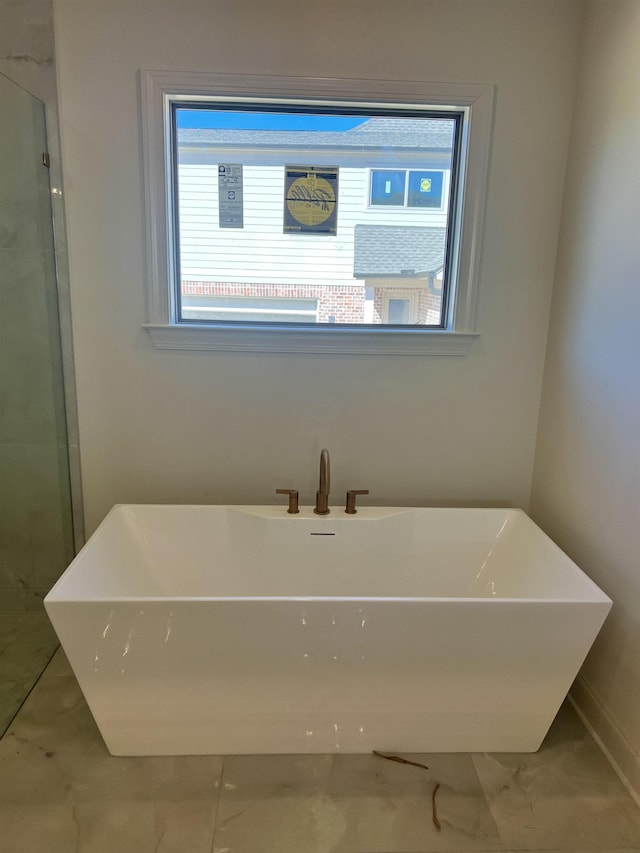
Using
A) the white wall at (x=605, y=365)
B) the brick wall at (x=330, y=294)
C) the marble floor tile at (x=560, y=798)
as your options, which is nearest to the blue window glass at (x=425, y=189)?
the brick wall at (x=330, y=294)

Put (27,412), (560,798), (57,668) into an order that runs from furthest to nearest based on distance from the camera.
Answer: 1. (27,412)
2. (57,668)
3. (560,798)

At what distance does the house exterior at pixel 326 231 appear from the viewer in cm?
212

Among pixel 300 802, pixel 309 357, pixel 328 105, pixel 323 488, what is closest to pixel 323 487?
pixel 323 488

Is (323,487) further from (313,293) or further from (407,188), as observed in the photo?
(407,188)

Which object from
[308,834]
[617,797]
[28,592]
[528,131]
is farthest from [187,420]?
[617,797]

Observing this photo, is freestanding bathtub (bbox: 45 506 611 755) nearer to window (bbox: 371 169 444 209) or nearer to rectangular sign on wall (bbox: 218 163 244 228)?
rectangular sign on wall (bbox: 218 163 244 228)

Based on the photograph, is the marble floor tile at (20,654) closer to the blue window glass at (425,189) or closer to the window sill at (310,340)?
the window sill at (310,340)

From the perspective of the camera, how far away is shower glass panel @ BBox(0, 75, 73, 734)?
193 cm

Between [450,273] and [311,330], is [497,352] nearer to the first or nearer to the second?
[450,273]

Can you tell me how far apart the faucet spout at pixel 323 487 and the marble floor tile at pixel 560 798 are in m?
0.94

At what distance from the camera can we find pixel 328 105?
2.05 meters

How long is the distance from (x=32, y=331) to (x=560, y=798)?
2.36m

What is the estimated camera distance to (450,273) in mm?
2195

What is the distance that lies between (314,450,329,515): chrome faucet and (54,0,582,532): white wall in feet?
0.72
